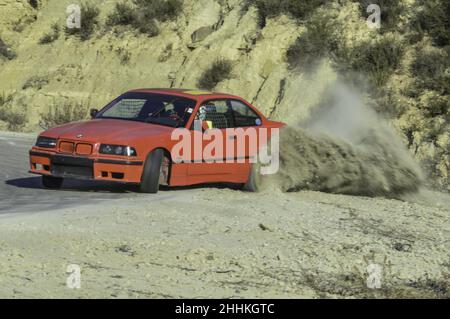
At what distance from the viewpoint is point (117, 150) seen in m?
12.1

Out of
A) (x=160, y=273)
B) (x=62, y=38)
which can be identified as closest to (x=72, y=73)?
(x=62, y=38)

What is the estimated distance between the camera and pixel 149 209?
10.8m

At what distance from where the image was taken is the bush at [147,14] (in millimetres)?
30812

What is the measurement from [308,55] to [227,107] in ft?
39.4

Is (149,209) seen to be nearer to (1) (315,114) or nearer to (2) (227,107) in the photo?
(2) (227,107)

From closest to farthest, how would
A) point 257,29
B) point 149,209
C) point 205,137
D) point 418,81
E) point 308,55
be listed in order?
point 149,209
point 205,137
point 418,81
point 308,55
point 257,29

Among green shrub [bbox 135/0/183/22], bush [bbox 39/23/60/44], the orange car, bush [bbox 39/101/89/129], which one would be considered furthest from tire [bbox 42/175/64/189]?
bush [bbox 39/23/60/44]

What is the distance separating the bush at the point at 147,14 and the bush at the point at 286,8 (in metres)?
3.64

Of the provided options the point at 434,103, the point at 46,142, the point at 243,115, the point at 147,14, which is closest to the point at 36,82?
the point at 147,14

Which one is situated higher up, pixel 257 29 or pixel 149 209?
pixel 257 29

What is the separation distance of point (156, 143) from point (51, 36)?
22.1 m

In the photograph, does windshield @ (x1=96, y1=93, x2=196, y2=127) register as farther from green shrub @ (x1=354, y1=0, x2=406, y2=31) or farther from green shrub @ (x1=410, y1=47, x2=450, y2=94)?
green shrub @ (x1=354, y1=0, x2=406, y2=31)

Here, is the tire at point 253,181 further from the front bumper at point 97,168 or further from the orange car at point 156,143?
the front bumper at point 97,168

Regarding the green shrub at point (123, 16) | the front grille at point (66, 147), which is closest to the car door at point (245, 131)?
the front grille at point (66, 147)
